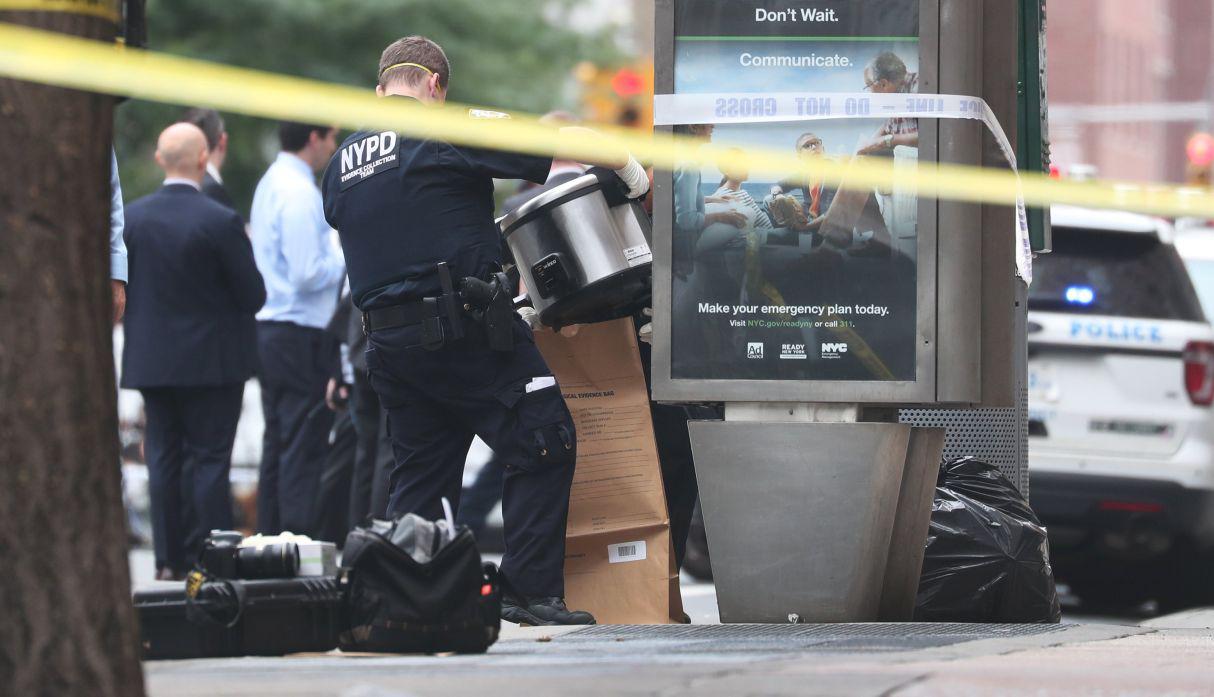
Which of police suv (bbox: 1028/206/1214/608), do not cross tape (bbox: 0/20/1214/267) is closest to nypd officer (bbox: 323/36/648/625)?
do not cross tape (bbox: 0/20/1214/267)

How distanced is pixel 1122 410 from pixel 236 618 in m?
5.23

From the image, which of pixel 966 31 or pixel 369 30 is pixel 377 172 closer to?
pixel 966 31

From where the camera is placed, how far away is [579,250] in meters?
6.22

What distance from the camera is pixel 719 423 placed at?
5852mm

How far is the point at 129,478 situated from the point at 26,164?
9435mm

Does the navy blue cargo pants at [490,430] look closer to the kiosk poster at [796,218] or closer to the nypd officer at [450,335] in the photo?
the nypd officer at [450,335]

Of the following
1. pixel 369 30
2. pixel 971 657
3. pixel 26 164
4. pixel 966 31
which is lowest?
pixel 971 657

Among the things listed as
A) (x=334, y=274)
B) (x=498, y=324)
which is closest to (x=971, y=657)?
(x=498, y=324)

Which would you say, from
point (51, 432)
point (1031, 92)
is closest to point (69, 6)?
point (51, 432)

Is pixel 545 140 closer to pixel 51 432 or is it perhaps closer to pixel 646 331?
pixel 646 331

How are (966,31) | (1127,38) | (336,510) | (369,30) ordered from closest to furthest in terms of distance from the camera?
(966,31)
(336,510)
(369,30)
(1127,38)

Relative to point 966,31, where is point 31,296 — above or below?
below

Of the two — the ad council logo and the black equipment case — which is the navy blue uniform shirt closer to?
the ad council logo

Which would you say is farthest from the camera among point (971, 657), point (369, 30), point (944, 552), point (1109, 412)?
point (369, 30)
